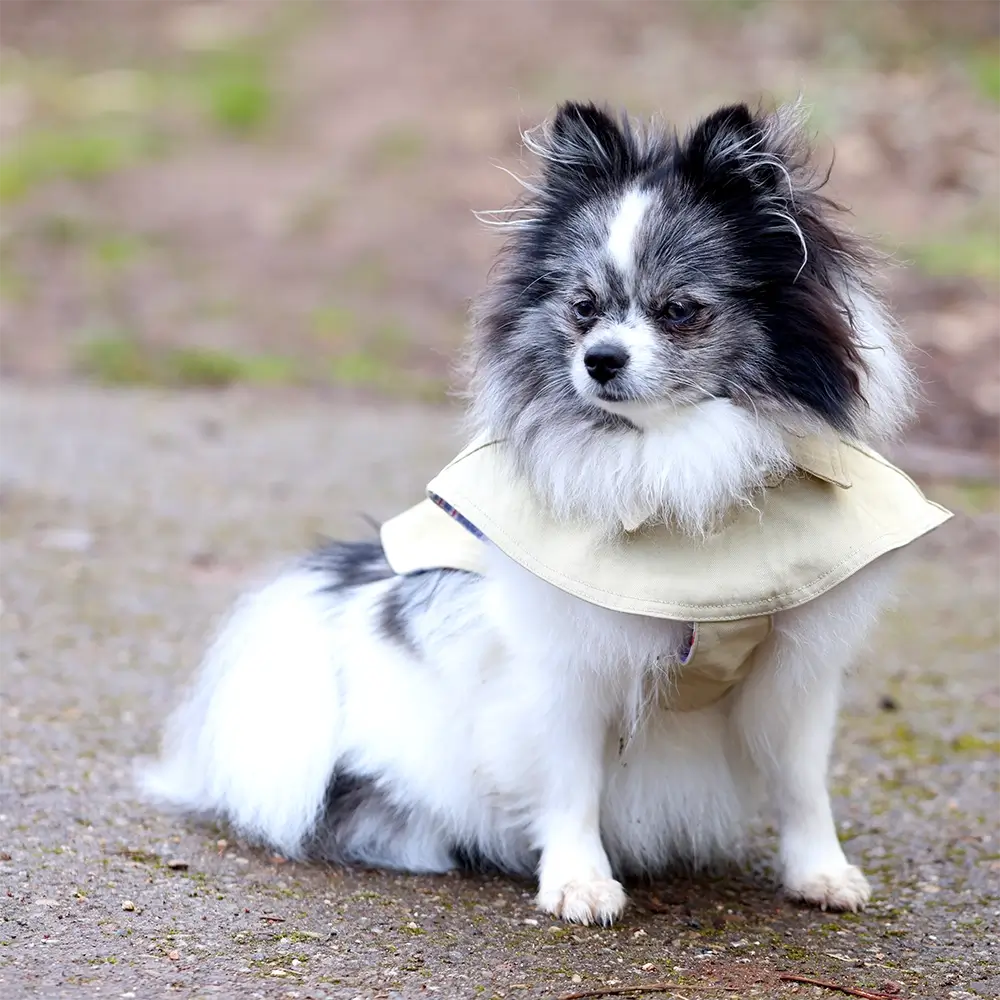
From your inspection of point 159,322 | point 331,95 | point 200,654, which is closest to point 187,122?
point 331,95

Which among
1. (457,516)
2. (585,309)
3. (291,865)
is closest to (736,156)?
(585,309)

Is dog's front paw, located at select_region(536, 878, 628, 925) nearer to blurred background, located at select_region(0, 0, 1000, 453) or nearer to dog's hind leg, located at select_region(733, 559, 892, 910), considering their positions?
dog's hind leg, located at select_region(733, 559, 892, 910)

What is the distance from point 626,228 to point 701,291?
0.22 metres

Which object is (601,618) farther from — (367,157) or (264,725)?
(367,157)

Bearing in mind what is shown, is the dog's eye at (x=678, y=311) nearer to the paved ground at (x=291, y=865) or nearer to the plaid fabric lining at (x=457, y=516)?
the plaid fabric lining at (x=457, y=516)

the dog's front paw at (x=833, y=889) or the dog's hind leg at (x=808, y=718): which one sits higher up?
the dog's hind leg at (x=808, y=718)

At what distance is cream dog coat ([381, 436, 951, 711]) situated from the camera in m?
3.18

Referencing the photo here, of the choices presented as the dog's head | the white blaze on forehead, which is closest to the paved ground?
→ the dog's head

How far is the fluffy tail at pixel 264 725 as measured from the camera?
3.72 metres

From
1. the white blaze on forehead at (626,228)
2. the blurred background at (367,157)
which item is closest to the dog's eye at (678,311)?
the white blaze on forehead at (626,228)

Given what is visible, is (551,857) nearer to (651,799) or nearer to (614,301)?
(651,799)

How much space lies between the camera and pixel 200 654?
5426 mm

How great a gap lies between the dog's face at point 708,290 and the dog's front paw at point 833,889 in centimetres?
113

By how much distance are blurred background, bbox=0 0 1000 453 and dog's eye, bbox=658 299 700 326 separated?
515cm
